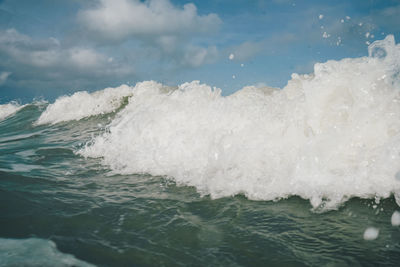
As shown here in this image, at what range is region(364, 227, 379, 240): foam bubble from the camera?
2.63 m

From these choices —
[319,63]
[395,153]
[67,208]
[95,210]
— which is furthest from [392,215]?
[67,208]

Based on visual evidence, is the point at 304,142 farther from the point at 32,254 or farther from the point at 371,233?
the point at 32,254

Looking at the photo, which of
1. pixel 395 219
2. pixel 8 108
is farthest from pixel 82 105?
pixel 395 219

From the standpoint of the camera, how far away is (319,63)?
479cm

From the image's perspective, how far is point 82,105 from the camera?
557 inches

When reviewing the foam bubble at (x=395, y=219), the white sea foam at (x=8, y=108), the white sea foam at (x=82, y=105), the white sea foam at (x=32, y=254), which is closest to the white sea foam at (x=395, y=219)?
the foam bubble at (x=395, y=219)

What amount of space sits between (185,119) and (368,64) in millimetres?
3379

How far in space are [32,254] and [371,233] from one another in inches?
112

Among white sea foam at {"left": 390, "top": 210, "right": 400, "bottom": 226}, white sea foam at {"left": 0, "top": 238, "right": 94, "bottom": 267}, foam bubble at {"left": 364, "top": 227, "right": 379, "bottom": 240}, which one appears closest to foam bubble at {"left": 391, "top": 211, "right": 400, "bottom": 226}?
white sea foam at {"left": 390, "top": 210, "right": 400, "bottom": 226}

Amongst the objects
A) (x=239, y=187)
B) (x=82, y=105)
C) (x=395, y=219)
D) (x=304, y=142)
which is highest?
(x=82, y=105)

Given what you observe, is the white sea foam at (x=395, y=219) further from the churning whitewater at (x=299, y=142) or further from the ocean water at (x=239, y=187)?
the churning whitewater at (x=299, y=142)

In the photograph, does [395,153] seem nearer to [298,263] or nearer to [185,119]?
[298,263]

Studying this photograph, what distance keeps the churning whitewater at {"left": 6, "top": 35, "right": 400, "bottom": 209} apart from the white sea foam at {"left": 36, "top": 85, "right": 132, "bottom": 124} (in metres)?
8.00

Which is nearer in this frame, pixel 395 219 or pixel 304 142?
pixel 395 219
